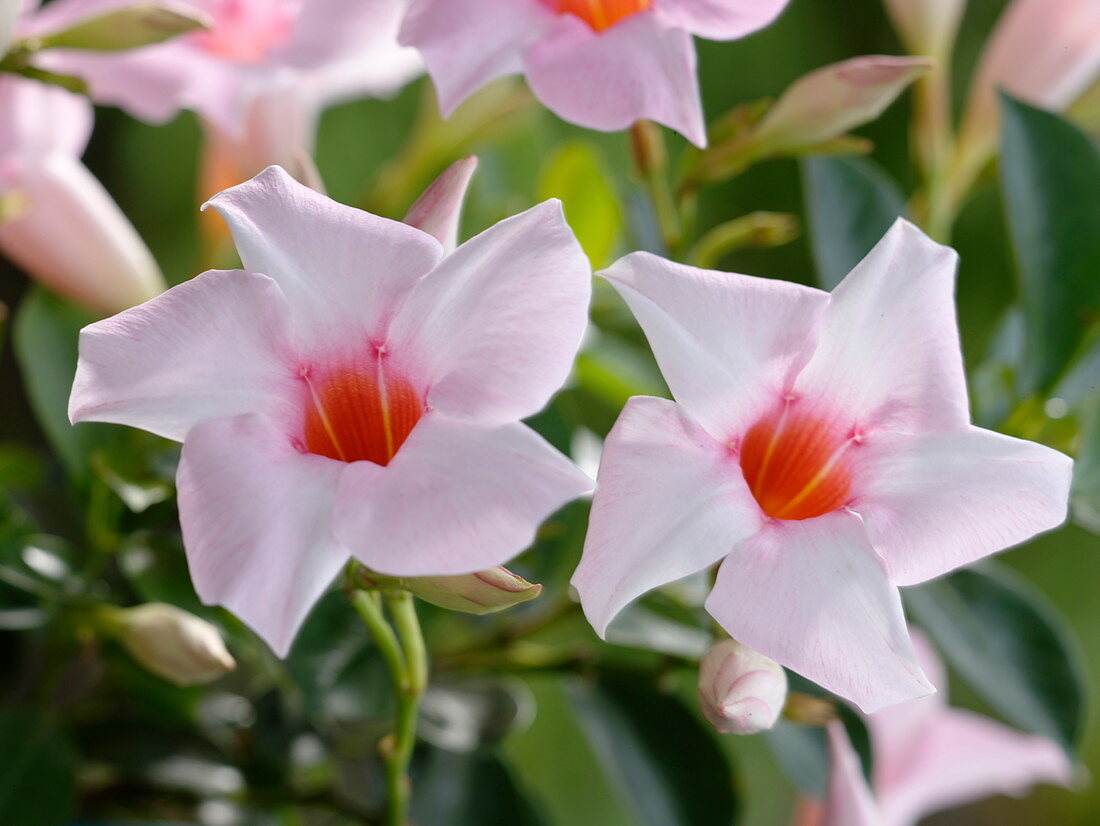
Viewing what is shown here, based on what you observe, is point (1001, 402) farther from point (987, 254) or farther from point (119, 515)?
point (987, 254)

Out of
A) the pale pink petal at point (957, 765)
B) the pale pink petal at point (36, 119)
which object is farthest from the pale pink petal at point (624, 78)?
the pale pink petal at point (957, 765)

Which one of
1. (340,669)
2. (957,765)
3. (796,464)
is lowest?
(957,765)

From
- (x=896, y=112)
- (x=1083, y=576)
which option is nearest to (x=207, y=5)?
(x=896, y=112)

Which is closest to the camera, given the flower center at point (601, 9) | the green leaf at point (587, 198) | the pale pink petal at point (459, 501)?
the pale pink petal at point (459, 501)

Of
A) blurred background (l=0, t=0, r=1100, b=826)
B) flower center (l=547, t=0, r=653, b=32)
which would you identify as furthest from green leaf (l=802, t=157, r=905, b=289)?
flower center (l=547, t=0, r=653, b=32)

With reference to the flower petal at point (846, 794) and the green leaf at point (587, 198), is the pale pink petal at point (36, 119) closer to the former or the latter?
the green leaf at point (587, 198)

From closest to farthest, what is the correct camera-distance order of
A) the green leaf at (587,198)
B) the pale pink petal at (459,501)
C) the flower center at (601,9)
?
the pale pink petal at (459,501) → the flower center at (601,9) → the green leaf at (587,198)

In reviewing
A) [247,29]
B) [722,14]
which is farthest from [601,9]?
[247,29]

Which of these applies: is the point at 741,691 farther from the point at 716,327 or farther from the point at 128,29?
the point at 128,29

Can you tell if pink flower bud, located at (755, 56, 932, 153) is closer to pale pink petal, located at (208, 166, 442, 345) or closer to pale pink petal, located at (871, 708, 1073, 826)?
pale pink petal, located at (208, 166, 442, 345)
